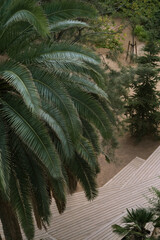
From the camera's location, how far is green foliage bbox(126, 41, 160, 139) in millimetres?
15432

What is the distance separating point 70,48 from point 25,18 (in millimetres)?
919

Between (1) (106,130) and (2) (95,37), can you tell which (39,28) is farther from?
(2) (95,37)

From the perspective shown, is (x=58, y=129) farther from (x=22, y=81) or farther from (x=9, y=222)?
(x=9, y=222)

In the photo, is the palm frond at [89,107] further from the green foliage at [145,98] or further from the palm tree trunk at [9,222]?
the green foliage at [145,98]

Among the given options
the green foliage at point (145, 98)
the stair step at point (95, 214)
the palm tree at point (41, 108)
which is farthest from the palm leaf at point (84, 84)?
the green foliage at point (145, 98)

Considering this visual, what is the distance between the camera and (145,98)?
52.6 ft

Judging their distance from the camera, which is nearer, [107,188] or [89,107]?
[89,107]

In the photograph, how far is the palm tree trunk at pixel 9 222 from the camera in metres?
7.16

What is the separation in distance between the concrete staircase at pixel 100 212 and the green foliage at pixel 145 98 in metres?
5.03

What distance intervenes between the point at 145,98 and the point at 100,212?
25.3 feet

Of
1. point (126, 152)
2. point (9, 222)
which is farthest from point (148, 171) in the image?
point (9, 222)

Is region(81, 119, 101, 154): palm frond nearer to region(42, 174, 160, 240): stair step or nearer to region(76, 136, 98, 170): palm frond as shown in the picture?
region(76, 136, 98, 170): palm frond

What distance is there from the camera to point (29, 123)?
5.59 m

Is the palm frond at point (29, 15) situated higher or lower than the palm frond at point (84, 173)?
higher
